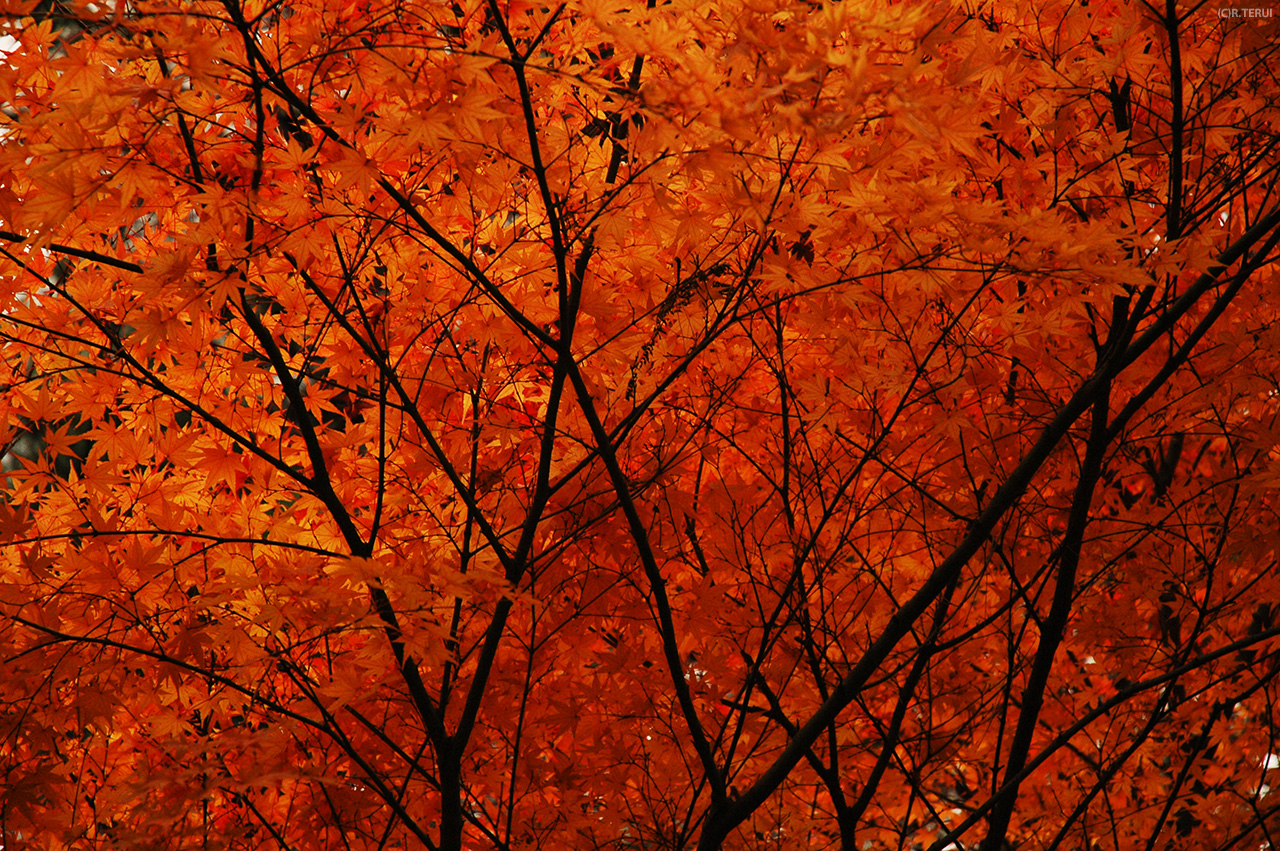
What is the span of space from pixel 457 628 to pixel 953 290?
5.27 ft

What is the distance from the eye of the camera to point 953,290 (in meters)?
2.49

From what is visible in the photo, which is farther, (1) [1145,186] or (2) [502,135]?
(1) [1145,186]

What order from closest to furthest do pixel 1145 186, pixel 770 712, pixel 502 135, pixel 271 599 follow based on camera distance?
pixel 502 135 → pixel 271 599 → pixel 770 712 → pixel 1145 186

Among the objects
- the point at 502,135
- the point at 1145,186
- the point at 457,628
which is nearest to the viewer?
the point at 502,135

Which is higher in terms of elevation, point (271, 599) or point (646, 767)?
point (271, 599)

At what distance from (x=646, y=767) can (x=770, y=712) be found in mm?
527

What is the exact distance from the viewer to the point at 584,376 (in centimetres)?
296

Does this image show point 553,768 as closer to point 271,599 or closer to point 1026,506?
point 271,599

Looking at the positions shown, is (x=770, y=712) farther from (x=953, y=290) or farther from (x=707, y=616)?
(x=953, y=290)

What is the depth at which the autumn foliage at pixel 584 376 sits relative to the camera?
203cm

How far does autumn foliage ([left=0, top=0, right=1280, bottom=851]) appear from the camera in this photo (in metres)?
2.03

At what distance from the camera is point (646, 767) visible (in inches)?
124

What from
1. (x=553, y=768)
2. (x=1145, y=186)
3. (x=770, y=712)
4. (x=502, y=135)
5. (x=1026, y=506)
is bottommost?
(x=770, y=712)

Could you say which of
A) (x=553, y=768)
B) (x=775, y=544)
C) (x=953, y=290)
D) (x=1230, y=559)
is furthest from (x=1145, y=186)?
(x=553, y=768)
